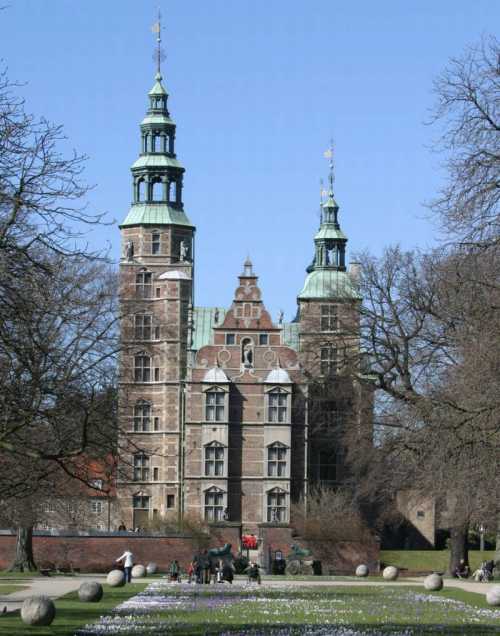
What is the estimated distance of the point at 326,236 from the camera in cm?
9838

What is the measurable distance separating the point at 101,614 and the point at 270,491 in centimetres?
5624

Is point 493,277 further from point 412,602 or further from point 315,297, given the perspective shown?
point 315,297

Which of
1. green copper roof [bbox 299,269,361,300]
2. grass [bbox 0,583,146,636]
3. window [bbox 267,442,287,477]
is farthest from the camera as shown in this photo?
green copper roof [bbox 299,269,361,300]

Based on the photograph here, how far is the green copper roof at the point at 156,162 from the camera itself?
93312 millimetres

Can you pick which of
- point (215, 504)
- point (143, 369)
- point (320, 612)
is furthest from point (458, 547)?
point (143, 369)

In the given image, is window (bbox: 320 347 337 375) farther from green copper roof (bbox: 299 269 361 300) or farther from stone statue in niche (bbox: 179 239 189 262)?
stone statue in niche (bbox: 179 239 189 262)

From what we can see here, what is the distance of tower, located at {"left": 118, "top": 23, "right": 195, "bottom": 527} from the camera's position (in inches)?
3485

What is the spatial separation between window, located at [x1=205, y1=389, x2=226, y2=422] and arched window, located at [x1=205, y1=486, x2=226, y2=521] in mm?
3713


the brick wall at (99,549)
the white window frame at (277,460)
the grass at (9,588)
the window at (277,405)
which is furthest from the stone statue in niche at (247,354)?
the grass at (9,588)

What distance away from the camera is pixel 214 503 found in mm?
86000

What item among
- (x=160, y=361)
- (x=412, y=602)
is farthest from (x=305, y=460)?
(x=412, y=602)

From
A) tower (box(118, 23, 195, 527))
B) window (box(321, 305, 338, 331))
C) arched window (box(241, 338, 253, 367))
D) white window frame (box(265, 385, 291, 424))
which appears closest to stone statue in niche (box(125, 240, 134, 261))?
tower (box(118, 23, 195, 527))

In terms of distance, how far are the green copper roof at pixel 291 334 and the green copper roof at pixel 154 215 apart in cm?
845

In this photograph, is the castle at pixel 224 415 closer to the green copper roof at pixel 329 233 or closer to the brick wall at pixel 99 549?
the green copper roof at pixel 329 233
